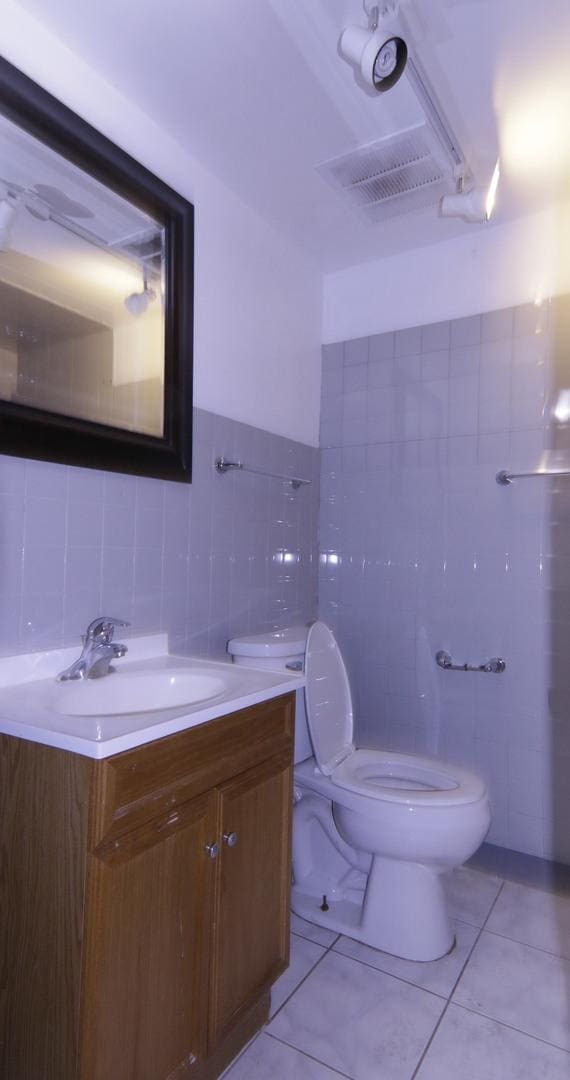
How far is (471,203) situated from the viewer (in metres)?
1.82

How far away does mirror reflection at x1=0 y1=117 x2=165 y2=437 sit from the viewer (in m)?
1.27

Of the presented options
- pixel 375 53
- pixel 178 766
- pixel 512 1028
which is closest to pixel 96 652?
pixel 178 766

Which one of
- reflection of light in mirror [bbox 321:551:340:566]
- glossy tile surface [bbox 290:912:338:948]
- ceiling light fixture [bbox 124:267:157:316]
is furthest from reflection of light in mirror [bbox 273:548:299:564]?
glossy tile surface [bbox 290:912:338:948]

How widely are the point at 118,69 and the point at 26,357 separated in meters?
0.84

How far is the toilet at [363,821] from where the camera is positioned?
Answer: 1.56 metres

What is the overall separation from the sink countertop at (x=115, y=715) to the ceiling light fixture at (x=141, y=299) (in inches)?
33.9

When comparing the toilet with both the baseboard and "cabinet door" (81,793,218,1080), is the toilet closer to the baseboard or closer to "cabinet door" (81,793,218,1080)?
the baseboard

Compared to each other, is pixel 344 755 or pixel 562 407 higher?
pixel 562 407

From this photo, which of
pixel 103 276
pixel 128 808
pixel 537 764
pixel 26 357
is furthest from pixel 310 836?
pixel 103 276

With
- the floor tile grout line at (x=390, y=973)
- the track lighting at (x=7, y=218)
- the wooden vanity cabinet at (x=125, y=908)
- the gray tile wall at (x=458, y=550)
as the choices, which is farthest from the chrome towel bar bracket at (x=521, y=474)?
the track lighting at (x=7, y=218)

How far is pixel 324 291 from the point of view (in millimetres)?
2609

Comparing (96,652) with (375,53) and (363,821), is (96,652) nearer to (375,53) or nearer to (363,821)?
(363,821)

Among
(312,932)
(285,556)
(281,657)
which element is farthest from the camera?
(285,556)

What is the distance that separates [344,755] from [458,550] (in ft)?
2.86
